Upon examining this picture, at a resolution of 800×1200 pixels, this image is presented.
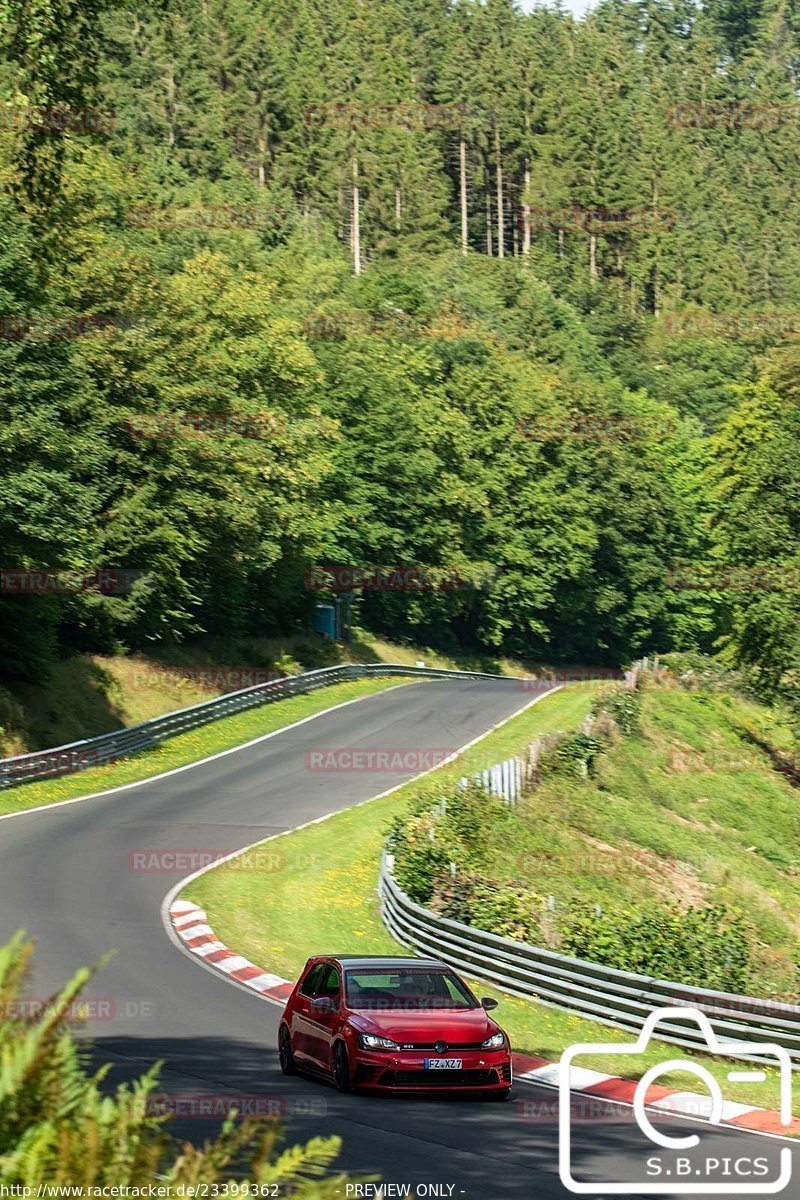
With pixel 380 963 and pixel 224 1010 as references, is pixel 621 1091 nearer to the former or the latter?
pixel 380 963

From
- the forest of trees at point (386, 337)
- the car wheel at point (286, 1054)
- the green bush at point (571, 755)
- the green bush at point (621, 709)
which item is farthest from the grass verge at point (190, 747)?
the car wheel at point (286, 1054)

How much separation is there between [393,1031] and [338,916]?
13245 mm

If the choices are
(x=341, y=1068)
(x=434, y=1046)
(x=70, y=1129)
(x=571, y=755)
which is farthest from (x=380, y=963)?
(x=571, y=755)

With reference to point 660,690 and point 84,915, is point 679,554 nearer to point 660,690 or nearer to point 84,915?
point 660,690

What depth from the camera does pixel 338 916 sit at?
2761 centimetres

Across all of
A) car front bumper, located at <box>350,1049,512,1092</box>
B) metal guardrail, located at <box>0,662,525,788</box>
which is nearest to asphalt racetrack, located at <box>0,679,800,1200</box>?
car front bumper, located at <box>350,1049,512,1092</box>

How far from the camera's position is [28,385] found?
41594mm

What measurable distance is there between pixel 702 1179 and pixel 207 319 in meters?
57.1

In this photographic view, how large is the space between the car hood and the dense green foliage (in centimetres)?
1007

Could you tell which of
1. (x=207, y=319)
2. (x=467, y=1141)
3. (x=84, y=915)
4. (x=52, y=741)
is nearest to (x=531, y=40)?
(x=207, y=319)

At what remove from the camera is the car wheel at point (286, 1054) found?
1563 cm

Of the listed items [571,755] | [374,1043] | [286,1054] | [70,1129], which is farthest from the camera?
[571,755]

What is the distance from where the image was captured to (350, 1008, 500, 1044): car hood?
47.4 ft

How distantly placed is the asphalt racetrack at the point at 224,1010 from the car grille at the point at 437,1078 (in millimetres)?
182
